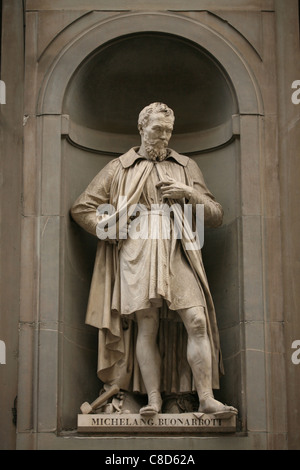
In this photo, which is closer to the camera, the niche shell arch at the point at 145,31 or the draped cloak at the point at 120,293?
the draped cloak at the point at 120,293

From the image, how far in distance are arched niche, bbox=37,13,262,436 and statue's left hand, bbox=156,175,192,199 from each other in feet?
1.83

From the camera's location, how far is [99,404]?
40.2ft

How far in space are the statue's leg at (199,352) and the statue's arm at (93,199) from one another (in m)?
1.24

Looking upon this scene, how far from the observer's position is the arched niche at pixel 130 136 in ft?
41.4

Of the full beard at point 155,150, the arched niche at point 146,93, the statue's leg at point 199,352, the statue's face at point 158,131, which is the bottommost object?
the statue's leg at point 199,352

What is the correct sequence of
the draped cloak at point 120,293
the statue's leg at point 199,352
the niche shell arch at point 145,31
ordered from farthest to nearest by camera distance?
1. the niche shell arch at point 145,31
2. the draped cloak at point 120,293
3. the statue's leg at point 199,352

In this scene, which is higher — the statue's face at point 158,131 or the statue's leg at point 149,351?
the statue's face at point 158,131

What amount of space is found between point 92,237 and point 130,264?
3.11ft

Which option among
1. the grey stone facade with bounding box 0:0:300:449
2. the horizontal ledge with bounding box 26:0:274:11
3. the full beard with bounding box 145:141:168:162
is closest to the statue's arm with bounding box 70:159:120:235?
the grey stone facade with bounding box 0:0:300:449

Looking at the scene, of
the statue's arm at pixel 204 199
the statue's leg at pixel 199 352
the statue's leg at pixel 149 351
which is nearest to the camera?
the statue's leg at pixel 199 352

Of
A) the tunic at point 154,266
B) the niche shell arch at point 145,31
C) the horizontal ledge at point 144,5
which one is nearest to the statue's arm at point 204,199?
the tunic at point 154,266

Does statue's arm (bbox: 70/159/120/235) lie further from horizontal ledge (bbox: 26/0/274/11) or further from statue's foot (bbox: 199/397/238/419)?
statue's foot (bbox: 199/397/238/419)

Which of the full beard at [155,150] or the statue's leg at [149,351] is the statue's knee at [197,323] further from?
the full beard at [155,150]

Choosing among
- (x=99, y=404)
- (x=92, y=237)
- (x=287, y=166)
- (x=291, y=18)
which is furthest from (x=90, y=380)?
(x=291, y=18)
